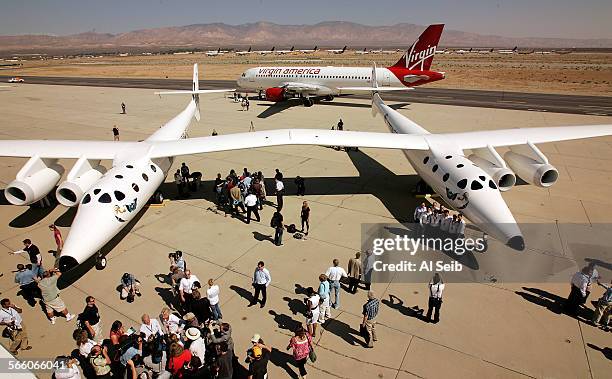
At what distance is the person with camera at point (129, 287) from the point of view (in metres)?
10.5

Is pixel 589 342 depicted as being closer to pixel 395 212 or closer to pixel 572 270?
pixel 572 270

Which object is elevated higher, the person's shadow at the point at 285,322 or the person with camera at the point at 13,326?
the person with camera at the point at 13,326

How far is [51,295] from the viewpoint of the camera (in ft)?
32.1

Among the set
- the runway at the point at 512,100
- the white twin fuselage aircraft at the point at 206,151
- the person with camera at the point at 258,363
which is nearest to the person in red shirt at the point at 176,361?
the person with camera at the point at 258,363

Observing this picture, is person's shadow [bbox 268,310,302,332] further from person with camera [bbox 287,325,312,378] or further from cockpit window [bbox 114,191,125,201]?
cockpit window [bbox 114,191,125,201]

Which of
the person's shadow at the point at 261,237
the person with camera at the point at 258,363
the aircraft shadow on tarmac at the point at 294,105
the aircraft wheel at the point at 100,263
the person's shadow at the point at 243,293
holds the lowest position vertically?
the aircraft shadow on tarmac at the point at 294,105

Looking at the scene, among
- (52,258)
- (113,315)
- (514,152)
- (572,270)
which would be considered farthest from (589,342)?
(52,258)

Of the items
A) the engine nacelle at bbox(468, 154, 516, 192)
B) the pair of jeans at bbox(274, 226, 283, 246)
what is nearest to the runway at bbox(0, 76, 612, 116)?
the engine nacelle at bbox(468, 154, 516, 192)

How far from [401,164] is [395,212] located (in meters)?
7.31

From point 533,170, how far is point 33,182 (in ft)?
71.4

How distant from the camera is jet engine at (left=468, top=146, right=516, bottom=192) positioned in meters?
14.5

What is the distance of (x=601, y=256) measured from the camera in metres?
13.0

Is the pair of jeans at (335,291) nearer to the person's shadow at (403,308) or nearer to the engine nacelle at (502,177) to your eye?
the person's shadow at (403,308)

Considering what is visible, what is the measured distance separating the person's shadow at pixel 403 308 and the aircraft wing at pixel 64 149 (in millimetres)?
13594
